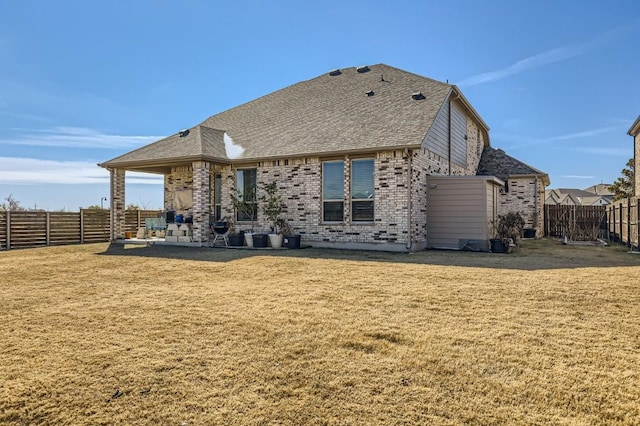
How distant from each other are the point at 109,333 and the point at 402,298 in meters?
3.69

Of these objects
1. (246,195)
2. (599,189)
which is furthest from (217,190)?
(599,189)

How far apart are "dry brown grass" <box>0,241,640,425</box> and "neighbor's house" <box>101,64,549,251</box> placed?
5365mm

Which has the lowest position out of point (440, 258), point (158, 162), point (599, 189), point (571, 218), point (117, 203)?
point (440, 258)

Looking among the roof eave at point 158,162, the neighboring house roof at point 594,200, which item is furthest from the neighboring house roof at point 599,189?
the roof eave at point 158,162

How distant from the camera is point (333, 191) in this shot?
12781 mm

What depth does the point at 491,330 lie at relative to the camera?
4016mm

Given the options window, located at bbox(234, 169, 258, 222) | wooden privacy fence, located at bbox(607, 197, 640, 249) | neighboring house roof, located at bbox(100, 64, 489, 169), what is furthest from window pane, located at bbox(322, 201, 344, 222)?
wooden privacy fence, located at bbox(607, 197, 640, 249)

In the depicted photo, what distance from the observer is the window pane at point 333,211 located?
12688 mm

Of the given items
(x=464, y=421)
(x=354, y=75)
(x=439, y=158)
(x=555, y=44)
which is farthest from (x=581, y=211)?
(x=464, y=421)

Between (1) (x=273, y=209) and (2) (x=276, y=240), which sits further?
(1) (x=273, y=209)

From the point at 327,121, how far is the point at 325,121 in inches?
3.9

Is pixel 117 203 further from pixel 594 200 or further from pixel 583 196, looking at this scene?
pixel 583 196

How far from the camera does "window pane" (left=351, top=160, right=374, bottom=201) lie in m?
12.3

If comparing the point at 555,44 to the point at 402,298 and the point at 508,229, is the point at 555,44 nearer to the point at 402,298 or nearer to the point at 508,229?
the point at 508,229
